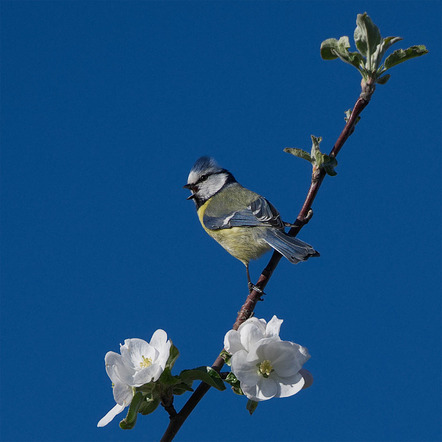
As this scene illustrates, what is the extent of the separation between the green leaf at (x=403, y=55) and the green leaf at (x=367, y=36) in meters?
0.06

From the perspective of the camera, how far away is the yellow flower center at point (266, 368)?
1412mm

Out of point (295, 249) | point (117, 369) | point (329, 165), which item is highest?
point (295, 249)

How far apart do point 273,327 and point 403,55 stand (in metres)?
0.94

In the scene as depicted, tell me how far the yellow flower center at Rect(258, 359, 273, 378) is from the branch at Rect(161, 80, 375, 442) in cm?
13

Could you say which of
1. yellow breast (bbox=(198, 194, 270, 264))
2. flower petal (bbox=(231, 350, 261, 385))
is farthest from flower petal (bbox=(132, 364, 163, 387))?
yellow breast (bbox=(198, 194, 270, 264))

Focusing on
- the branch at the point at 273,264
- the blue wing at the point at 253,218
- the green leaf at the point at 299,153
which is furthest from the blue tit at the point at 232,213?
the green leaf at the point at 299,153

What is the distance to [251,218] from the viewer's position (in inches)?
137

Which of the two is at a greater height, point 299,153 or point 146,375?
point 299,153

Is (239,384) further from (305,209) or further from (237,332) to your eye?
(305,209)

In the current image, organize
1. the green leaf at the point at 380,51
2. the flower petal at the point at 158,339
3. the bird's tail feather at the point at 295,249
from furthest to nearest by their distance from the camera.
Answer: the bird's tail feather at the point at 295,249, the green leaf at the point at 380,51, the flower petal at the point at 158,339

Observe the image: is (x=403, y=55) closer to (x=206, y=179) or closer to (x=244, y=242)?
(x=244, y=242)

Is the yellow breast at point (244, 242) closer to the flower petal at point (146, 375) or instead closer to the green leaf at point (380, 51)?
the green leaf at point (380, 51)

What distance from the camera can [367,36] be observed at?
Answer: 5.48 feet

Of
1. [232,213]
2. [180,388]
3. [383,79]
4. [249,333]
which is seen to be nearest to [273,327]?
[249,333]
